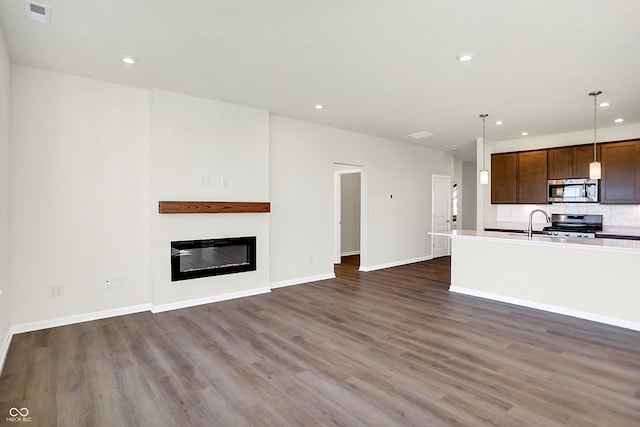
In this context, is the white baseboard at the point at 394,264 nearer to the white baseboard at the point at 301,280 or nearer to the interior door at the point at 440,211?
the interior door at the point at 440,211

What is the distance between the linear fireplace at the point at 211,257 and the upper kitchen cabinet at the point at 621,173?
6.02 m

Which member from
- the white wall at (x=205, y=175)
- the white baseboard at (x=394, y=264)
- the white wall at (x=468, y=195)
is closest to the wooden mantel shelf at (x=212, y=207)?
the white wall at (x=205, y=175)

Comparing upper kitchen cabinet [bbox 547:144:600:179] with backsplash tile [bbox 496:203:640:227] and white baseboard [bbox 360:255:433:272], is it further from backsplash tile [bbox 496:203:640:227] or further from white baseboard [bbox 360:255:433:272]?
white baseboard [bbox 360:255:433:272]

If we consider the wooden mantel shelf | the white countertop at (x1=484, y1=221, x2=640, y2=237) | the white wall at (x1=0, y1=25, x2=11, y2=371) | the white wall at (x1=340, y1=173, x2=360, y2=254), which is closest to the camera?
the white wall at (x1=0, y1=25, x2=11, y2=371)

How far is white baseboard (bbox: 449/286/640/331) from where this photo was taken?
3783 millimetres

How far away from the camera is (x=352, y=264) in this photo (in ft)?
25.2

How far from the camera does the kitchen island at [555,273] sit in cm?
380

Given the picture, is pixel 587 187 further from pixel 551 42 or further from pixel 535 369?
pixel 535 369

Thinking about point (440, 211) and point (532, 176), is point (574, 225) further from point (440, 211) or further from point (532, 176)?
point (440, 211)

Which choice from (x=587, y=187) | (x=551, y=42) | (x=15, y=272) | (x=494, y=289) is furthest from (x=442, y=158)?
(x=15, y=272)

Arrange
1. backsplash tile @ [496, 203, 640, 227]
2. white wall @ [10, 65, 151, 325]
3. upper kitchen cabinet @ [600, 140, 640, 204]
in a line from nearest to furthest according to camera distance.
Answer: white wall @ [10, 65, 151, 325] → upper kitchen cabinet @ [600, 140, 640, 204] → backsplash tile @ [496, 203, 640, 227]

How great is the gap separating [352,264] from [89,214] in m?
5.18

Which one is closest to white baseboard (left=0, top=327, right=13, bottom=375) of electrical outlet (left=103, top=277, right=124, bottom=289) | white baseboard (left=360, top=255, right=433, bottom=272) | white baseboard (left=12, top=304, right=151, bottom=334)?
white baseboard (left=12, top=304, right=151, bottom=334)

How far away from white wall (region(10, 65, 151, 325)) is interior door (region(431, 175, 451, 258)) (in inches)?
257
